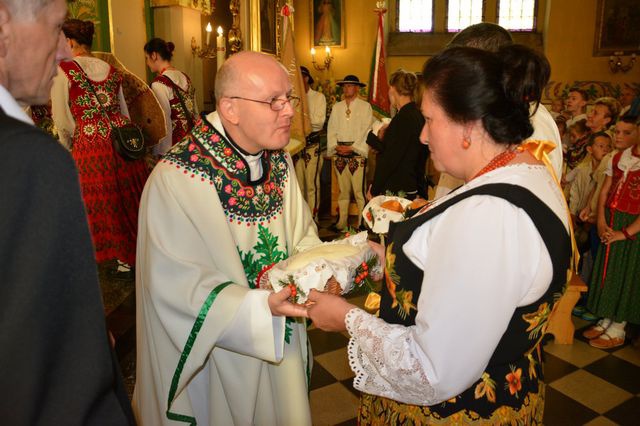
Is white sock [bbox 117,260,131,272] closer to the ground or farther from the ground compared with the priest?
closer to the ground

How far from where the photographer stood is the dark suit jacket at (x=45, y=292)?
2.41 ft

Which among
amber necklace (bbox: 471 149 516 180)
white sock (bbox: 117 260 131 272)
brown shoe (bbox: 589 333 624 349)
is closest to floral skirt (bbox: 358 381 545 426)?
amber necklace (bbox: 471 149 516 180)

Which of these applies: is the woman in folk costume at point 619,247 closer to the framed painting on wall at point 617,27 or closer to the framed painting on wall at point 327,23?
the framed painting on wall at point 617,27

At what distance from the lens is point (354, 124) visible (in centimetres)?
757

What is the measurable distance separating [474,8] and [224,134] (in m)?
14.5

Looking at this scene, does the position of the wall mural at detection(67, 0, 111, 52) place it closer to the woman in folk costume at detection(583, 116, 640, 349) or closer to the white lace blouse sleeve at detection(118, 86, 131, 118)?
the white lace blouse sleeve at detection(118, 86, 131, 118)

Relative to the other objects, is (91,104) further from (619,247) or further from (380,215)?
(619,247)

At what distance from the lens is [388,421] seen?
1561 mm

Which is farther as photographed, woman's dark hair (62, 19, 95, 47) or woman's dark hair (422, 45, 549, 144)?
woman's dark hair (62, 19, 95, 47)

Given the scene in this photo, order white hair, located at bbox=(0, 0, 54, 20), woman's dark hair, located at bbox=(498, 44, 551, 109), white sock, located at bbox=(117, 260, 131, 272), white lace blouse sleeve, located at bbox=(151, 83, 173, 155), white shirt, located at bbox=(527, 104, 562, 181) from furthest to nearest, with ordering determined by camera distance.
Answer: white lace blouse sleeve, located at bbox=(151, 83, 173, 155)
white sock, located at bbox=(117, 260, 131, 272)
white shirt, located at bbox=(527, 104, 562, 181)
woman's dark hair, located at bbox=(498, 44, 551, 109)
white hair, located at bbox=(0, 0, 54, 20)

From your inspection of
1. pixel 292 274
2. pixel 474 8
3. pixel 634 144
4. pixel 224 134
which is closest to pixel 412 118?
pixel 634 144

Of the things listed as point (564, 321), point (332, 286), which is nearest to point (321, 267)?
point (332, 286)

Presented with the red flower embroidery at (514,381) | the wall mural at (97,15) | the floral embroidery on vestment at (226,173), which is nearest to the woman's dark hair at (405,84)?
the wall mural at (97,15)

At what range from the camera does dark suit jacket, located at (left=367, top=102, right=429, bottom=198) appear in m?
4.89
